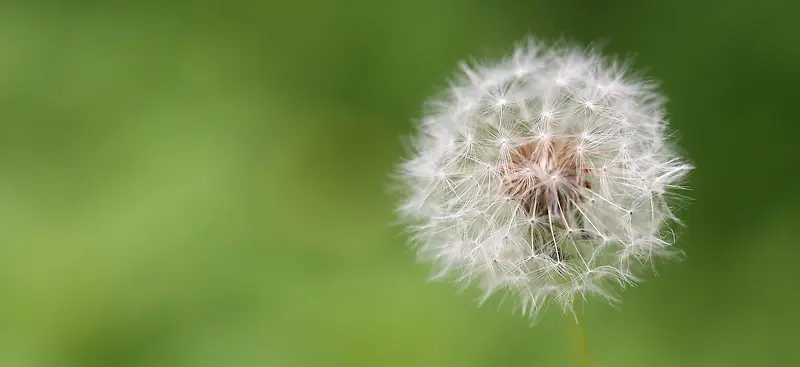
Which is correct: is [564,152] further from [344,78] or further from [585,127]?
[344,78]

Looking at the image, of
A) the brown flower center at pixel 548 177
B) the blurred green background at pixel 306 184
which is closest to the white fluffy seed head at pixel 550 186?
the brown flower center at pixel 548 177

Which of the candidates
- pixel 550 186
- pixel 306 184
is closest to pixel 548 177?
pixel 550 186

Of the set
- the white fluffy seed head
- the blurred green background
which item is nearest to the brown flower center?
the white fluffy seed head

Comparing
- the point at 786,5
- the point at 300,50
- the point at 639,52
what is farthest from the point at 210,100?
the point at 786,5

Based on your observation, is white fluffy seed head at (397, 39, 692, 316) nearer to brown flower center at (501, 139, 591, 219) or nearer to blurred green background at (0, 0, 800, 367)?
brown flower center at (501, 139, 591, 219)

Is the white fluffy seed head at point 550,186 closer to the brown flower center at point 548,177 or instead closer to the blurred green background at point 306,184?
the brown flower center at point 548,177
